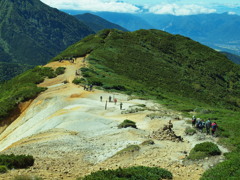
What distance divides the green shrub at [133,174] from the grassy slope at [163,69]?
115 ft

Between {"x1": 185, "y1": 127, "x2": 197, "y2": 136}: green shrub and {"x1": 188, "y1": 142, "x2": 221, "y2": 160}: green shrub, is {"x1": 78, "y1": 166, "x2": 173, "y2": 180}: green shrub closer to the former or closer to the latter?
{"x1": 188, "y1": 142, "x2": 221, "y2": 160}: green shrub

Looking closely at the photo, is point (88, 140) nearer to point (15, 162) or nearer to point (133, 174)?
point (15, 162)

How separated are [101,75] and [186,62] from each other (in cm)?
4667

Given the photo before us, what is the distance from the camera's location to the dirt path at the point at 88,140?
16000 mm

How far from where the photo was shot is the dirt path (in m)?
16.0

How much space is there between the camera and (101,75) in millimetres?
62781

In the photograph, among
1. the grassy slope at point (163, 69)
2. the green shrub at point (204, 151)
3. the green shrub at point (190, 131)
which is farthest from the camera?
the grassy slope at point (163, 69)

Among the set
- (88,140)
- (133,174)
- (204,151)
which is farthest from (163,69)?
(133,174)

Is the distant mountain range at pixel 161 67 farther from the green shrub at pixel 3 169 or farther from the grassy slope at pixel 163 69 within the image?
the green shrub at pixel 3 169

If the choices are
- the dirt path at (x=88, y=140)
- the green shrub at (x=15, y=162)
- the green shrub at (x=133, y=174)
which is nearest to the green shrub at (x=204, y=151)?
the dirt path at (x=88, y=140)

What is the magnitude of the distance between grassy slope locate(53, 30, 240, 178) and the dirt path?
13.5 meters

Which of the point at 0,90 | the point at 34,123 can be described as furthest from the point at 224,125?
the point at 0,90

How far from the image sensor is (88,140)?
22656 mm

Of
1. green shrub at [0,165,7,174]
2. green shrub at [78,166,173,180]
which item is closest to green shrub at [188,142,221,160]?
green shrub at [78,166,173,180]
